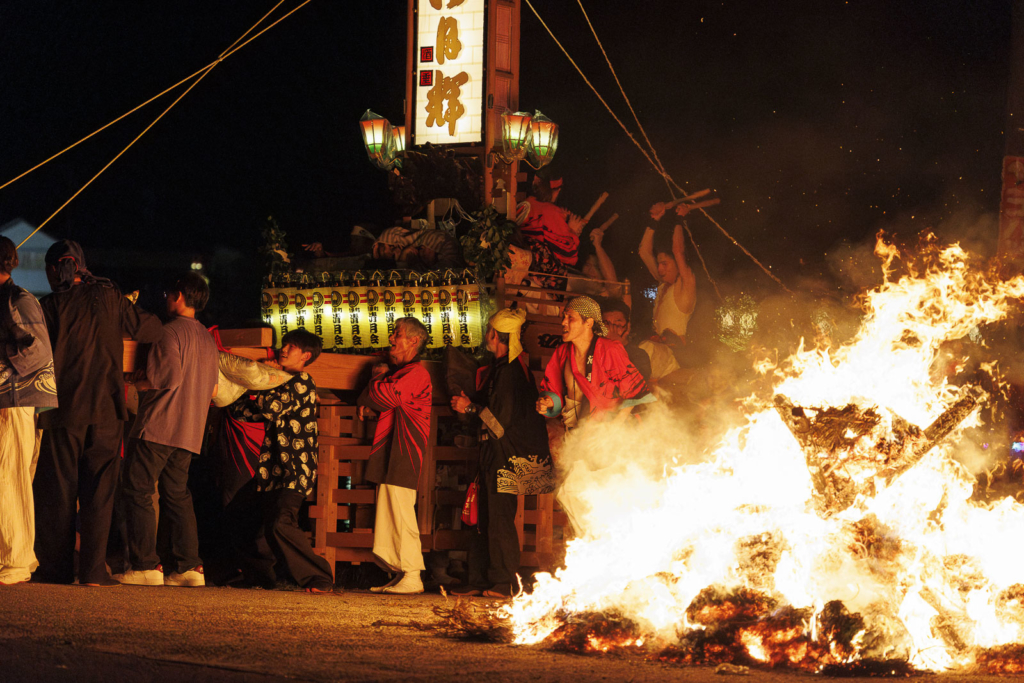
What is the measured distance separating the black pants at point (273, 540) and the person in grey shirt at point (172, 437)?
1.45ft

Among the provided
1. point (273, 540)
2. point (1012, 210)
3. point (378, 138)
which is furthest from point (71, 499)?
point (1012, 210)

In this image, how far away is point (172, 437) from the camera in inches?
257

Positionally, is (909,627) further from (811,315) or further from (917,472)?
(811,315)

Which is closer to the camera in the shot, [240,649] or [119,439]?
[240,649]

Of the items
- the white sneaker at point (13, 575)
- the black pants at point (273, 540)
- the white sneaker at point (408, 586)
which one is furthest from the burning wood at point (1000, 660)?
the white sneaker at point (13, 575)

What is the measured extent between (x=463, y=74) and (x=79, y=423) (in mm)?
6747

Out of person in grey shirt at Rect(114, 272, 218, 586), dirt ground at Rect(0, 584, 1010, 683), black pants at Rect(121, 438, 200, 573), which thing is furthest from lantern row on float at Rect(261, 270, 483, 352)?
dirt ground at Rect(0, 584, 1010, 683)

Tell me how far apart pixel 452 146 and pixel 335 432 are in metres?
4.85

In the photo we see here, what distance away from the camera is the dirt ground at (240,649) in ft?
12.6

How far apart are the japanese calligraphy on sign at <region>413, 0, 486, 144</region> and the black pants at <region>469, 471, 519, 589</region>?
535 cm

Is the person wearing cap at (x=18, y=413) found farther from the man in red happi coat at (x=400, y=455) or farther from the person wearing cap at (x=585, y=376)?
the person wearing cap at (x=585, y=376)

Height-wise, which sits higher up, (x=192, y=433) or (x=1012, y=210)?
(x=1012, y=210)

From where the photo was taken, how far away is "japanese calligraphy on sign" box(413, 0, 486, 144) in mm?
11352

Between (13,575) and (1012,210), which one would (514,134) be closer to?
(1012,210)
